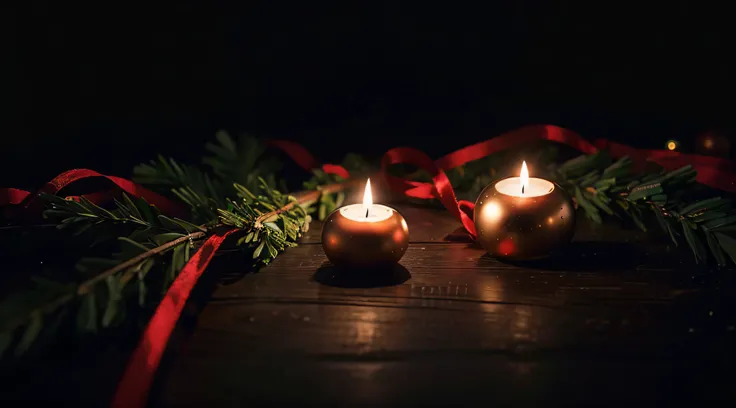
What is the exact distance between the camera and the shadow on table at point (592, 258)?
2.86 feet

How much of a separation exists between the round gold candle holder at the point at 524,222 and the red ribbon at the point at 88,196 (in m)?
0.38

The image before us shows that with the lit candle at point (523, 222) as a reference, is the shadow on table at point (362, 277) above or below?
below

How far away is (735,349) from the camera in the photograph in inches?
27.3

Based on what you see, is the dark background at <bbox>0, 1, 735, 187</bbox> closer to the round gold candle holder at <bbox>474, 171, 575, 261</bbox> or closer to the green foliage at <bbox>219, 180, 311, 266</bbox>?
the green foliage at <bbox>219, 180, 311, 266</bbox>

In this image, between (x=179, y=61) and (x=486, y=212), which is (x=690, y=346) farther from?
(x=179, y=61)

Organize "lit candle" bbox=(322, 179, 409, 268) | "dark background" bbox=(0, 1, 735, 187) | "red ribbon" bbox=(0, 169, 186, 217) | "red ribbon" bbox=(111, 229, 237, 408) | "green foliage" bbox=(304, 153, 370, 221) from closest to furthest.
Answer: "red ribbon" bbox=(111, 229, 237, 408) < "lit candle" bbox=(322, 179, 409, 268) < "red ribbon" bbox=(0, 169, 186, 217) < "green foliage" bbox=(304, 153, 370, 221) < "dark background" bbox=(0, 1, 735, 187)

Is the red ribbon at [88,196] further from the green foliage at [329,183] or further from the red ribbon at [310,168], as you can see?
the green foliage at [329,183]

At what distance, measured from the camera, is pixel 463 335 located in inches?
28.3

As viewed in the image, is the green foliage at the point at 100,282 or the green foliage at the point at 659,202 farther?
the green foliage at the point at 659,202

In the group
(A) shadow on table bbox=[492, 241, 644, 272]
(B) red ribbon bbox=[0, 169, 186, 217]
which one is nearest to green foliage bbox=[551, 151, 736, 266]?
(A) shadow on table bbox=[492, 241, 644, 272]

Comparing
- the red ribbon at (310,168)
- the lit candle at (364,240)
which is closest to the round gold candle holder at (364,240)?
the lit candle at (364,240)

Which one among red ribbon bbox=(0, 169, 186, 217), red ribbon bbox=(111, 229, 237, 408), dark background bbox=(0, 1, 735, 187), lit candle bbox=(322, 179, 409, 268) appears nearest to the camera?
red ribbon bbox=(111, 229, 237, 408)

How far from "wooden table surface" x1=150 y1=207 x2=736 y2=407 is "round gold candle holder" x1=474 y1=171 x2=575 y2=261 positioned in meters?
0.03

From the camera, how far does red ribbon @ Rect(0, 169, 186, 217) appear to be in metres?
0.92
